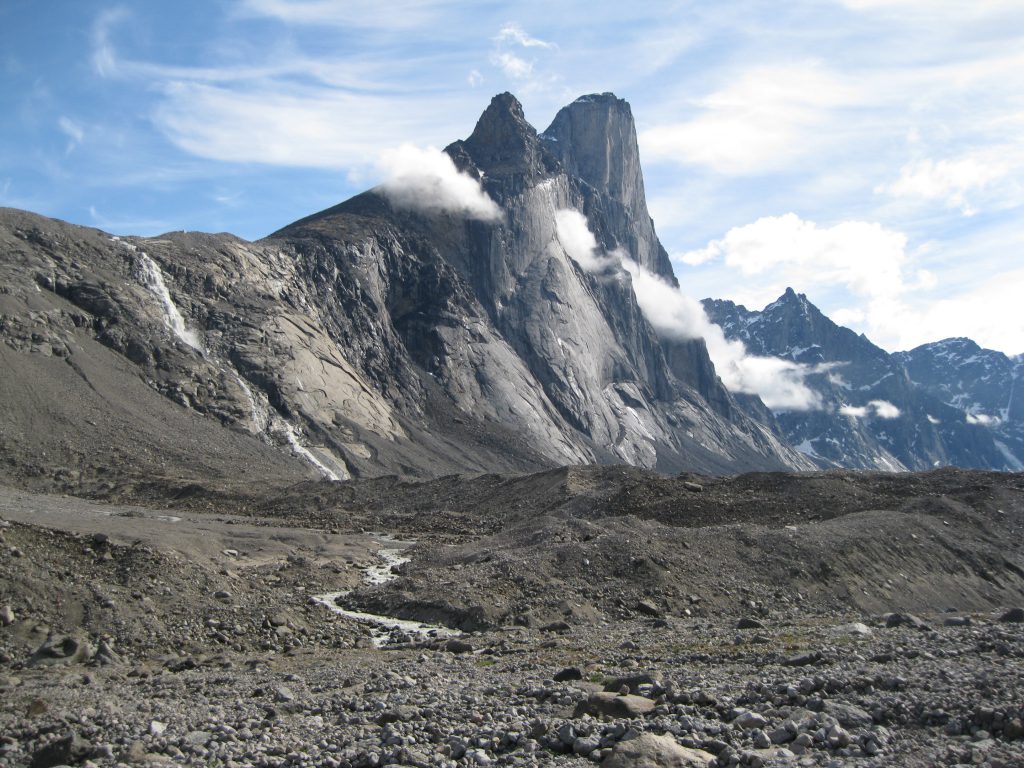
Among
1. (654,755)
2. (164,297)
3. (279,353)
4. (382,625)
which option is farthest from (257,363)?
(654,755)

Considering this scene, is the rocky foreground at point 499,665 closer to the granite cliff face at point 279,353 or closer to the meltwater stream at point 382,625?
the meltwater stream at point 382,625

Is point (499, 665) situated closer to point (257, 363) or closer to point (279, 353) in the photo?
point (257, 363)

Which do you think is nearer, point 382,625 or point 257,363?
point 382,625

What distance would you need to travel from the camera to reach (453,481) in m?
79.5

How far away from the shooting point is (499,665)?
72.5 feet

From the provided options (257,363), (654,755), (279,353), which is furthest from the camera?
(279,353)

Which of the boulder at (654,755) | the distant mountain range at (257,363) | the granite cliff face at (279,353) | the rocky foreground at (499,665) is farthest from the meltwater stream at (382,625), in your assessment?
the granite cliff face at (279,353)

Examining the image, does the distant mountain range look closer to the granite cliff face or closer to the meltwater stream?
the granite cliff face

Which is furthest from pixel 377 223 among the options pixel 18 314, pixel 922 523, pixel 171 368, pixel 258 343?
pixel 922 523

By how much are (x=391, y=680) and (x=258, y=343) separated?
367ft

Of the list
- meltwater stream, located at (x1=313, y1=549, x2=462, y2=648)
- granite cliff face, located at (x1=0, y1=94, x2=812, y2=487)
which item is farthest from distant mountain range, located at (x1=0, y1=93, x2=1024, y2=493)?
meltwater stream, located at (x1=313, y1=549, x2=462, y2=648)

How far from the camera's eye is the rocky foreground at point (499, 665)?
13.5 metres

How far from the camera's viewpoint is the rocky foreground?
13.5 m

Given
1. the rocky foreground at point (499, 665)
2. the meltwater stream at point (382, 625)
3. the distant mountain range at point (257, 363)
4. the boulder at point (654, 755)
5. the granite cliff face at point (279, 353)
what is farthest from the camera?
the granite cliff face at point (279, 353)
